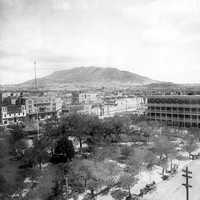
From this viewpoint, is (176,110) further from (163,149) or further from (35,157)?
(35,157)

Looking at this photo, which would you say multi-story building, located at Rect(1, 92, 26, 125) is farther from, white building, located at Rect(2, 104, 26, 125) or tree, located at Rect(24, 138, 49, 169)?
tree, located at Rect(24, 138, 49, 169)

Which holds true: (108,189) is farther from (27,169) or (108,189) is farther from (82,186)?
(27,169)

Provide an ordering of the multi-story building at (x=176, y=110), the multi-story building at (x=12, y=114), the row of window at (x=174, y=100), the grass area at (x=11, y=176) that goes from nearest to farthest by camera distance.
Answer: the grass area at (x=11, y=176), the multi-story building at (x=176, y=110), the row of window at (x=174, y=100), the multi-story building at (x=12, y=114)

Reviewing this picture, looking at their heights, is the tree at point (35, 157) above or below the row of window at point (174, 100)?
below

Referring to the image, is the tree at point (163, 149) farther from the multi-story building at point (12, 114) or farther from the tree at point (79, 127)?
the multi-story building at point (12, 114)

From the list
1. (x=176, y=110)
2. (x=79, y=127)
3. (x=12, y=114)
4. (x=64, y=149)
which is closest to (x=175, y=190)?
(x=64, y=149)

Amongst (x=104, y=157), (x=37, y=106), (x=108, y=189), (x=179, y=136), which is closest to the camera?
(x=108, y=189)

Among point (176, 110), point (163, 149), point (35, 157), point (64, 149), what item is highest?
point (176, 110)

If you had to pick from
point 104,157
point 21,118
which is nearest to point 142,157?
point 104,157

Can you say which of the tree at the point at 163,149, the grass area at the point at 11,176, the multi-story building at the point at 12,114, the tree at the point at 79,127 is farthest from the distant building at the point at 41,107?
the tree at the point at 163,149
